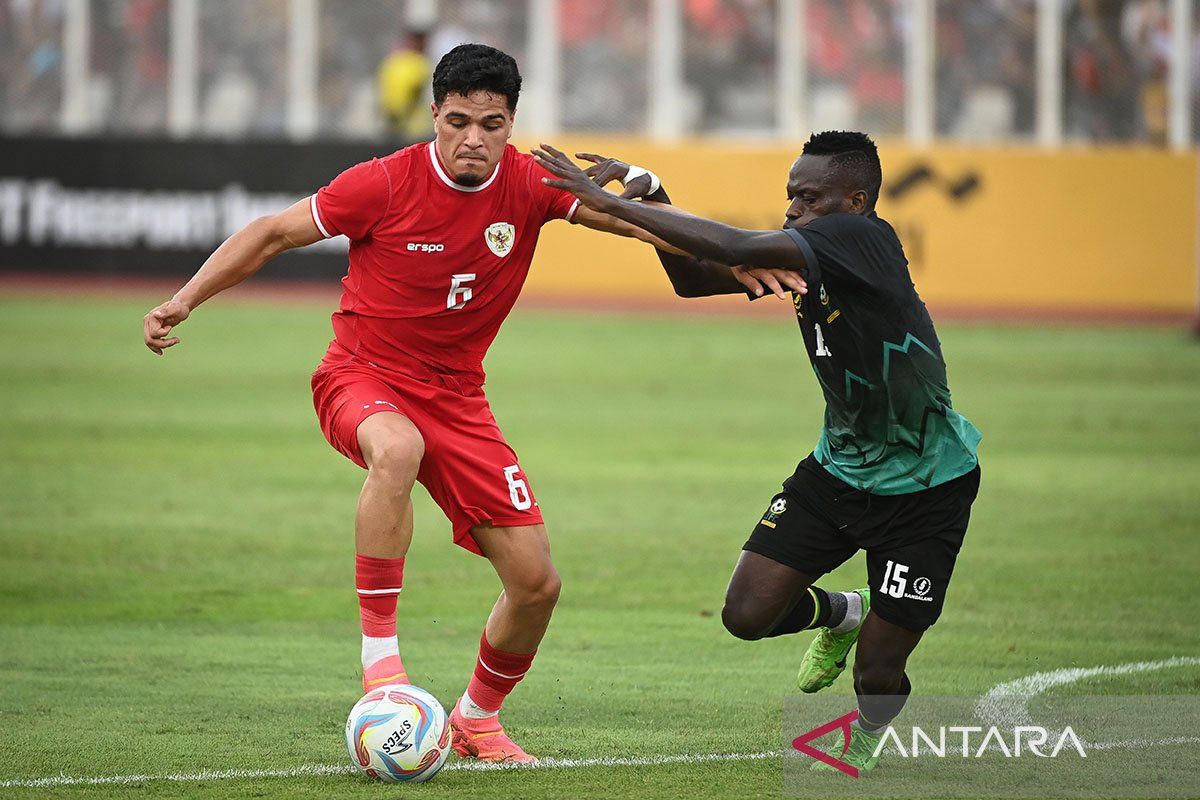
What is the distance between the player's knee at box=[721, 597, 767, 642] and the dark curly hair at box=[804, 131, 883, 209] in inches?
58.0

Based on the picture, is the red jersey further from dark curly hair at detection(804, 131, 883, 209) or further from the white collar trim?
dark curly hair at detection(804, 131, 883, 209)

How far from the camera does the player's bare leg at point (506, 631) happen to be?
20.3 feet

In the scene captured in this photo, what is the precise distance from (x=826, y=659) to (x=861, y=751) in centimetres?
50

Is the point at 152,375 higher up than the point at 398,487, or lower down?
lower down

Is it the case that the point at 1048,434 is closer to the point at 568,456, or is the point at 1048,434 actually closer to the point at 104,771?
the point at 568,456

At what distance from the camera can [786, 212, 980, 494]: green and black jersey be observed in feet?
19.5

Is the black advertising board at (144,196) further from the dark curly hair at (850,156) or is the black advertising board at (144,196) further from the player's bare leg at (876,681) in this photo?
the player's bare leg at (876,681)

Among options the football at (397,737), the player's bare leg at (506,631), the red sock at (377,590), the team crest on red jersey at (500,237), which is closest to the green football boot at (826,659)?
the player's bare leg at (506,631)

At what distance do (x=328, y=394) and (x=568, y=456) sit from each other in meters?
7.54

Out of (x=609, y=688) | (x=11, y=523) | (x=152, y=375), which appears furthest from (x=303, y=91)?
(x=609, y=688)

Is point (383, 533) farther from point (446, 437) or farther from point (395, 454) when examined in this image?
point (446, 437)

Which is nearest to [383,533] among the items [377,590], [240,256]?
[377,590]

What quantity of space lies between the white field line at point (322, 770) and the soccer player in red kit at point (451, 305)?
0.12 metres

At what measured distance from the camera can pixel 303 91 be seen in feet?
92.2
